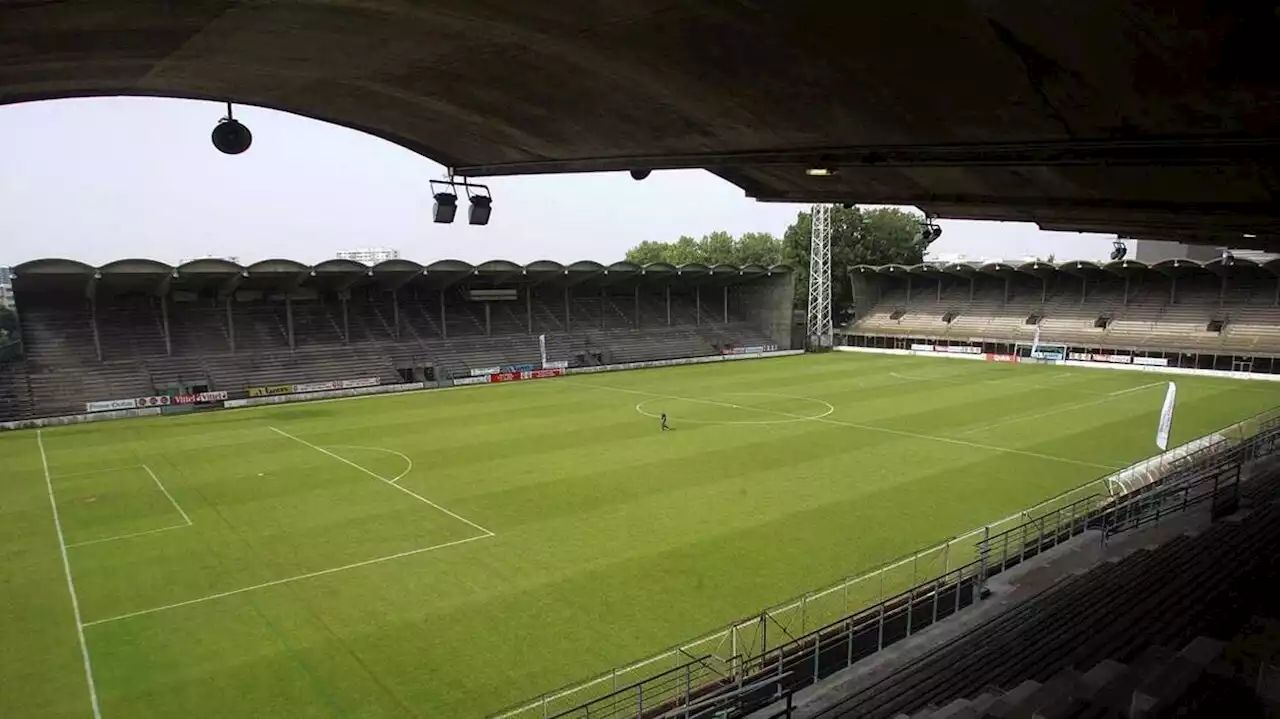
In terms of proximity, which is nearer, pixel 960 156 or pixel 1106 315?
pixel 960 156

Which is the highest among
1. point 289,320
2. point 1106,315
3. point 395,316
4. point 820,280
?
point 820,280

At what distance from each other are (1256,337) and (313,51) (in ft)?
186

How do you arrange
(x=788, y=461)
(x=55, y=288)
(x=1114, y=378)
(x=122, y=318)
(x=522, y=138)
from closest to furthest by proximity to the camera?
(x=522, y=138) < (x=788, y=461) < (x=55, y=288) < (x=122, y=318) < (x=1114, y=378)

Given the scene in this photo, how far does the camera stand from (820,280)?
60.3 meters

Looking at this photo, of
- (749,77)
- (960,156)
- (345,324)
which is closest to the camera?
(749,77)

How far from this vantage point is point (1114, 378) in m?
42.5

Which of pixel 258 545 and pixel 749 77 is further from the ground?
pixel 749 77

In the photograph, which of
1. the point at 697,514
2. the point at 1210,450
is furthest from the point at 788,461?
the point at 1210,450

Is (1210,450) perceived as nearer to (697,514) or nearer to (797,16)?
(697,514)

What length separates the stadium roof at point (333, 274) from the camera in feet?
117

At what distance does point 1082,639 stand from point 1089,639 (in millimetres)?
100

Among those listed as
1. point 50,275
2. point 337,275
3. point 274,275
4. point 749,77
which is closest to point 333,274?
point 337,275

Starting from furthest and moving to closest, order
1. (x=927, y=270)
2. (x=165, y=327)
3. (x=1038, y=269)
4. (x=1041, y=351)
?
(x=927, y=270) → (x=1038, y=269) → (x=1041, y=351) → (x=165, y=327)

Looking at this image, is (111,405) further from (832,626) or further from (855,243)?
(855,243)
